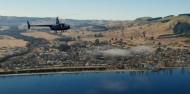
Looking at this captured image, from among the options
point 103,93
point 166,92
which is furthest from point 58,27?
point 166,92

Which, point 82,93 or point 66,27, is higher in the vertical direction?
point 66,27

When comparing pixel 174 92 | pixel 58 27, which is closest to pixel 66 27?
pixel 58 27

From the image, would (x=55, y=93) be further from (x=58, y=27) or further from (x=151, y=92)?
(x=58, y=27)

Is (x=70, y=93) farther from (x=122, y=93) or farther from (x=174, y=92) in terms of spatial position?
(x=174, y=92)

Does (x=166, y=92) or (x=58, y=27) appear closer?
(x=58, y=27)

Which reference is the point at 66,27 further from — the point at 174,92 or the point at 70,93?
the point at 174,92

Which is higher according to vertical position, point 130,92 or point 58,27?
point 58,27

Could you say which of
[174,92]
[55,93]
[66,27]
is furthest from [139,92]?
[66,27]

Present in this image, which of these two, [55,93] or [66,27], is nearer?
[66,27]
